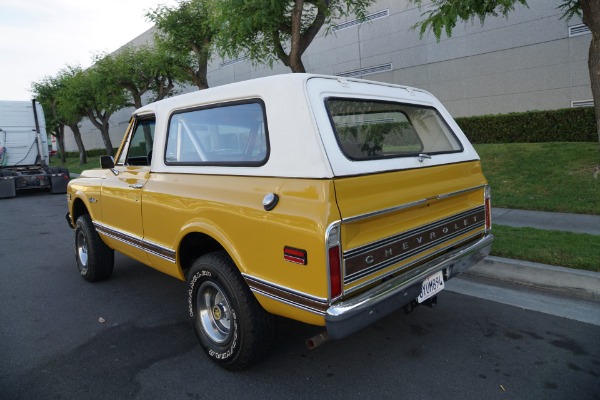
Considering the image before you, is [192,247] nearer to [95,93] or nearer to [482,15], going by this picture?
[482,15]

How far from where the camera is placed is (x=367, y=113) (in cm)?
326

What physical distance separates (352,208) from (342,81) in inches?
40.9

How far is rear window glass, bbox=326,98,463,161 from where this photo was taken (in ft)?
9.52

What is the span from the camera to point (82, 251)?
5312 mm

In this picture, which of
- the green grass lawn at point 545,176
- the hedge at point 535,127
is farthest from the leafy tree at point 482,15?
the hedge at point 535,127

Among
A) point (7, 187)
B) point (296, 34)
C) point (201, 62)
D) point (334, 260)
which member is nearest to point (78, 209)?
point (334, 260)

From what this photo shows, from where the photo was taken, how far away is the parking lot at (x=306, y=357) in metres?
2.78

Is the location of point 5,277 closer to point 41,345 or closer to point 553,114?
point 41,345

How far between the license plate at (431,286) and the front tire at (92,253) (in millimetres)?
3692

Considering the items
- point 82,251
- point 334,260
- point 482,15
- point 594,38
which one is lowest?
point 82,251

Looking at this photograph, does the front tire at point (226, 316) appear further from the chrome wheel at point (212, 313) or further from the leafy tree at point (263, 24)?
the leafy tree at point (263, 24)

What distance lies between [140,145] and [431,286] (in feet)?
10.0

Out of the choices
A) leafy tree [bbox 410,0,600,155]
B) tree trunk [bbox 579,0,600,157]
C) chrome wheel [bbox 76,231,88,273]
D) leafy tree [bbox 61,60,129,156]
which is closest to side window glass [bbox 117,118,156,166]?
chrome wheel [bbox 76,231,88,273]

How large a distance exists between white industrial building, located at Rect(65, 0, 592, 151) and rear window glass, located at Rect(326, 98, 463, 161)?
895 cm
